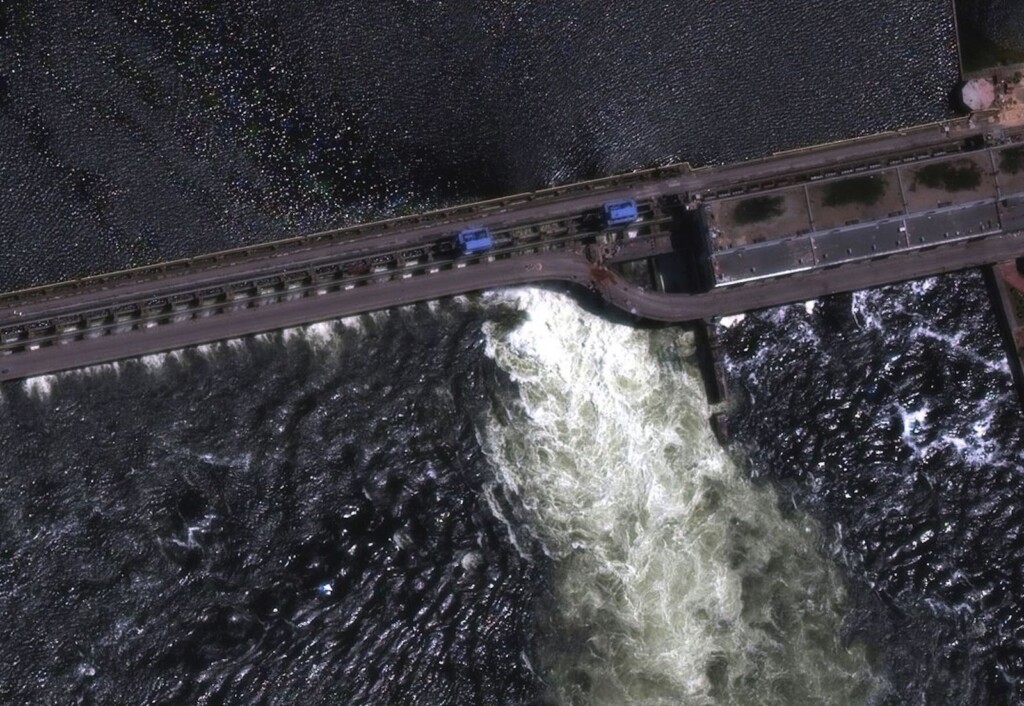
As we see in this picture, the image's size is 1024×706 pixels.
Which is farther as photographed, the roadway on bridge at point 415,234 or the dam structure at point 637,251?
the roadway on bridge at point 415,234

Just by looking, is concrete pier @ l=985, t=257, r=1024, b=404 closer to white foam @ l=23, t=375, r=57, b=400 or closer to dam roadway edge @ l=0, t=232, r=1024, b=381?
dam roadway edge @ l=0, t=232, r=1024, b=381

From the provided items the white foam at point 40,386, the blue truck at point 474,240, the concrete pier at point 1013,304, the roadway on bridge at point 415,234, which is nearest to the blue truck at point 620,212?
the roadway on bridge at point 415,234

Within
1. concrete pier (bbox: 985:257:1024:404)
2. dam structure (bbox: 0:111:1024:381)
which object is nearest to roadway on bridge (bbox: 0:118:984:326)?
dam structure (bbox: 0:111:1024:381)

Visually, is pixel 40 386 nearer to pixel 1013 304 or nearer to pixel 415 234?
pixel 415 234

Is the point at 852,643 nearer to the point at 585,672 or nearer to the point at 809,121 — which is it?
the point at 585,672

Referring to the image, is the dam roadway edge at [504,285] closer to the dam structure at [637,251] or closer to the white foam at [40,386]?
the dam structure at [637,251]

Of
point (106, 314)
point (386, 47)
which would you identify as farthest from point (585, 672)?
point (386, 47)
